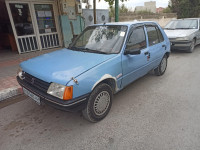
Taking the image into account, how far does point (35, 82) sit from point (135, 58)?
6.62 feet

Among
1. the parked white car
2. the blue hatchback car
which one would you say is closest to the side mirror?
the blue hatchback car

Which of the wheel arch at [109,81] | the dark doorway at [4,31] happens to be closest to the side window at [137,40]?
the wheel arch at [109,81]

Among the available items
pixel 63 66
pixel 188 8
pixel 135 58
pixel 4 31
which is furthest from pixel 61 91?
pixel 188 8

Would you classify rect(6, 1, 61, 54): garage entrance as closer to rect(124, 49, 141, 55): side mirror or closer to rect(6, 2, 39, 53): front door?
rect(6, 2, 39, 53): front door

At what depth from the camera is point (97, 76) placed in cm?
226

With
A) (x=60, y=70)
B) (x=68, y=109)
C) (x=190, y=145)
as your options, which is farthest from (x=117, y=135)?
(x=60, y=70)

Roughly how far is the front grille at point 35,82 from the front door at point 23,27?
203 inches

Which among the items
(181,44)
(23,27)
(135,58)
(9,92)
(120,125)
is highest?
(23,27)

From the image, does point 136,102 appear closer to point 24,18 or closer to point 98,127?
point 98,127

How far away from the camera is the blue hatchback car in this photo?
2.04 metres

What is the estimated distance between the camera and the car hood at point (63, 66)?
208cm

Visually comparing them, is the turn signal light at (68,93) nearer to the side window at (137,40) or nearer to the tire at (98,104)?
the tire at (98,104)

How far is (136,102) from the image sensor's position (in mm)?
3182

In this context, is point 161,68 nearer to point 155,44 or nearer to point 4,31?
point 155,44
